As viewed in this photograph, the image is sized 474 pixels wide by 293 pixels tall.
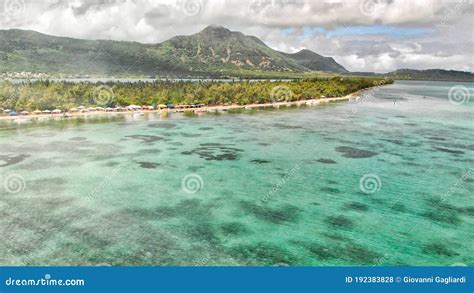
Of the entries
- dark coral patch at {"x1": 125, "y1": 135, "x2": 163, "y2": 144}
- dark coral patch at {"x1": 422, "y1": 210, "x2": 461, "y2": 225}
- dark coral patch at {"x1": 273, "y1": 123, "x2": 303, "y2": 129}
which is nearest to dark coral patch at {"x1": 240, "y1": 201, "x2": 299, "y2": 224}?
dark coral patch at {"x1": 422, "y1": 210, "x2": 461, "y2": 225}

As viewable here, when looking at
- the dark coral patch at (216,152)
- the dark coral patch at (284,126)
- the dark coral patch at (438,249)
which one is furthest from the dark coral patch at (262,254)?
the dark coral patch at (284,126)

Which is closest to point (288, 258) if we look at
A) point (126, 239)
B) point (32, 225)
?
point (126, 239)

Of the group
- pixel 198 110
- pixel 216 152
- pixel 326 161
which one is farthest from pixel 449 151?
pixel 198 110

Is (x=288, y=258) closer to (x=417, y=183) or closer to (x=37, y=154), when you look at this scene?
(x=417, y=183)

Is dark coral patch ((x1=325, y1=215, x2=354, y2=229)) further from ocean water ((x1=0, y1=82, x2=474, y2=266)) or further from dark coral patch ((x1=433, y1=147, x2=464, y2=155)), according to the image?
dark coral patch ((x1=433, y1=147, x2=464, y2=155))

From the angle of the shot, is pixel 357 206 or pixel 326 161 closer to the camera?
pixel 357 206

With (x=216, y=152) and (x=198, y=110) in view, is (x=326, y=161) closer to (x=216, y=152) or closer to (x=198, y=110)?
(x=216, y=152)
